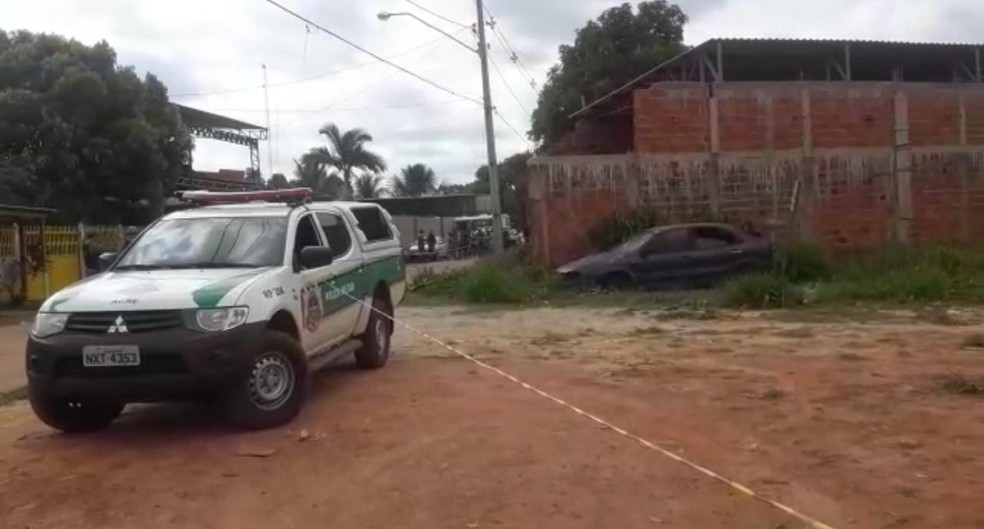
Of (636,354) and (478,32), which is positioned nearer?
(636,354)

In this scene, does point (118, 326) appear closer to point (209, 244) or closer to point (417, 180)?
point (209, 244)

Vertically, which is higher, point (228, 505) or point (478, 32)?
point (478, 32)

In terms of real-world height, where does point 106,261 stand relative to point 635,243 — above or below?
above

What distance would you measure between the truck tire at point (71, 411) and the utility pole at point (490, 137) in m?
17.0

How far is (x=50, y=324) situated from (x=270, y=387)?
1442 mm

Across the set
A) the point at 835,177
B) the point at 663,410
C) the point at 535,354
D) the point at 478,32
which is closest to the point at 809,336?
the point at 535,354

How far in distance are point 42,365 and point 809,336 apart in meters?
7.89

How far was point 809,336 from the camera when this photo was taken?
1127 centimetres

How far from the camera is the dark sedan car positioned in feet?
59.3

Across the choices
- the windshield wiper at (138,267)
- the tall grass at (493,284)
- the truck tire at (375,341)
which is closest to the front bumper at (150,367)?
the windshield wiper at (138,267)

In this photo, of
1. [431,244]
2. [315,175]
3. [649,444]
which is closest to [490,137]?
[431,244]

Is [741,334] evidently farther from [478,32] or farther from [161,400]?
[478,32]

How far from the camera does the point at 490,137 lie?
25.0 metres

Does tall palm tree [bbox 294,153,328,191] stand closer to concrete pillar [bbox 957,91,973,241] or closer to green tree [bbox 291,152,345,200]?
green tree [bbox 291,152,345,200]
